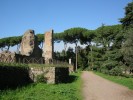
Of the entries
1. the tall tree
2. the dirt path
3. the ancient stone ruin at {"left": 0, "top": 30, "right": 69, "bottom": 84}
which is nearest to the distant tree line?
the tall tree

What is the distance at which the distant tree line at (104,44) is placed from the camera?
2418 cm

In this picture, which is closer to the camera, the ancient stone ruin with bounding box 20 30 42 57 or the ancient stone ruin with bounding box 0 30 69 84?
the ancient stone ruin with bounding box 0 30 69 84

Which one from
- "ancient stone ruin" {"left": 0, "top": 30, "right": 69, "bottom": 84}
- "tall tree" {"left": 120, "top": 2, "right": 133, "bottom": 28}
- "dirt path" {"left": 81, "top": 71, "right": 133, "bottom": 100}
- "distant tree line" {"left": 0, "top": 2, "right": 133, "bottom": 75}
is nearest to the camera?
"dirt path" {"left": 81, "top": 71, "right": 133, "bottom": 100}

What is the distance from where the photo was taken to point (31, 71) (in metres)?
18.4

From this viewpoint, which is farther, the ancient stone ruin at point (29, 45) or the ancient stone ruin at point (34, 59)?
the ancient stone ruin at point (29, 45)

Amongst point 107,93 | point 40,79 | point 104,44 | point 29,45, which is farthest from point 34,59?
point 104,44

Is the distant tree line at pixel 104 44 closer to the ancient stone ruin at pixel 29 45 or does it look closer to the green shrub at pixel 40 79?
the green shrub at pixel 40 79

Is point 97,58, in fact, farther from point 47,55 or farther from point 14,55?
point 14,55

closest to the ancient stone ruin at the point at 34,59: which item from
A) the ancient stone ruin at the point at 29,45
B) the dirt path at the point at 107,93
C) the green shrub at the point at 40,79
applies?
the ancient stone ruin at the point at 29,45

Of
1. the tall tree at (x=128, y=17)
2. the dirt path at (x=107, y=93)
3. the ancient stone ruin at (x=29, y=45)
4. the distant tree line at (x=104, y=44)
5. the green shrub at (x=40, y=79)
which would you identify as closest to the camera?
the dirt path at (x=107, y=93)

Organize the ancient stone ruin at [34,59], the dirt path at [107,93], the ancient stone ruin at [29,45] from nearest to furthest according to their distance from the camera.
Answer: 1. the dirt path at [107,93]
2. the ancient stone ruin at [34,59]
3. the ancient stone ruin at [29,45]

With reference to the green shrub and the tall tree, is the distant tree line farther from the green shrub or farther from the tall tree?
the green shrub

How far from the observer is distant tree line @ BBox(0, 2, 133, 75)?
24.2 metres

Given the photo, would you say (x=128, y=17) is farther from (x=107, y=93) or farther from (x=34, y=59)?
(x=107, y=93)
